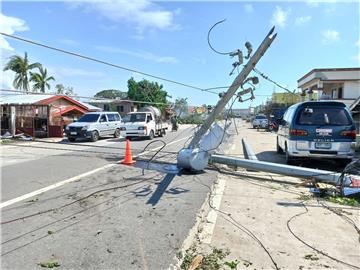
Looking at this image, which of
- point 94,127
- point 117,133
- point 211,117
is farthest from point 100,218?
point 117,133

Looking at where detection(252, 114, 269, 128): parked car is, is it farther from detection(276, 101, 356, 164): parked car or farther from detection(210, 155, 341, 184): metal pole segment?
detection(210, 155, 341, 184): metal pole segment

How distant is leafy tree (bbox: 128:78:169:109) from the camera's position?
6685 cm

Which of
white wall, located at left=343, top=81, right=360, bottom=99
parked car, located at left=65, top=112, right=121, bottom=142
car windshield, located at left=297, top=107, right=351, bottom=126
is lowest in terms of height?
parked car, located at left=65, top=112, right=121, bottom=142

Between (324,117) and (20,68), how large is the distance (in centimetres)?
4824

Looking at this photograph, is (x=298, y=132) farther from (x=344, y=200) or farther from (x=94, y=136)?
(x=94, y=136)

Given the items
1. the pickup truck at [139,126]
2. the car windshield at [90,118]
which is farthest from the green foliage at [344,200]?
the car windshield at [90,118]

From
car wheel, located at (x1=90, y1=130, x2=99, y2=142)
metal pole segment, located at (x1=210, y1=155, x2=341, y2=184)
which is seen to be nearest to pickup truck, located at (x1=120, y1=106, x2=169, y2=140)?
car wheel, located at (x1=90, y1=130, x2=99, y2=142)

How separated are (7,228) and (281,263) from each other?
4.00 m

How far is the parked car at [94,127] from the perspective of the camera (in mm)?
22594

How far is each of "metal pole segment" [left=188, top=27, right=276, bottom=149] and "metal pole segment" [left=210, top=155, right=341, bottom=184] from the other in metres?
1.28

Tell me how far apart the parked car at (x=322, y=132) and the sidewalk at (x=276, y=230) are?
2598mm

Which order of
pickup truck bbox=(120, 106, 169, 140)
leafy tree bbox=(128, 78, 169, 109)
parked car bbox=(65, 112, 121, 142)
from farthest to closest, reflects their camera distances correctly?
leafy tree bbox=(128, 78, 169, 109) < pickup truck bbox=(120, 106, 169, 140) < parked car bbox=(65, 112, 121, 142)

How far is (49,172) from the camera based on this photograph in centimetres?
1050

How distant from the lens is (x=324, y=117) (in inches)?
426
